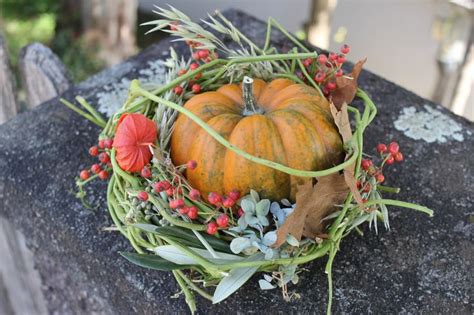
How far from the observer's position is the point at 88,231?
115 centimetres

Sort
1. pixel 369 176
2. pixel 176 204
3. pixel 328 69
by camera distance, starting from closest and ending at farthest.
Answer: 1. pixel 176 204
2. pixel 369 176
3. pixel 328 69

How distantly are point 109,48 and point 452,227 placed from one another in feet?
9.51

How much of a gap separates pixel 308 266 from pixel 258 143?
0.27 m

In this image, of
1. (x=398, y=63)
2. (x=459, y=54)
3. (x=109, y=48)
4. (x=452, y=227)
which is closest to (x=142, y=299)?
(x=452, y=227)

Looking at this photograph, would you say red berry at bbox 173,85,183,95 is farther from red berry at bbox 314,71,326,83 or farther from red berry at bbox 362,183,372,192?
red berry at bbox 362,183,372,192

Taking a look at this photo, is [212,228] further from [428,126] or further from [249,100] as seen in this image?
[428,126]

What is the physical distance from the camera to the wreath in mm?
914

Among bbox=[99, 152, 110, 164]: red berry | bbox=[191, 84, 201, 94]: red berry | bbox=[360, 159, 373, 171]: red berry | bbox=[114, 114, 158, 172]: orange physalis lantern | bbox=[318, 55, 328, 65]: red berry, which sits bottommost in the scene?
bbox=[99, 152, 110, 164]: red berry

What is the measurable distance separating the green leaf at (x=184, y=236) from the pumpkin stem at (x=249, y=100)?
236 mm

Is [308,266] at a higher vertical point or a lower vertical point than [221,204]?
lower

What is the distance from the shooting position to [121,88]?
150cm

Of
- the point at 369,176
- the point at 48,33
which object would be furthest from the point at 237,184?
the point at 48,33

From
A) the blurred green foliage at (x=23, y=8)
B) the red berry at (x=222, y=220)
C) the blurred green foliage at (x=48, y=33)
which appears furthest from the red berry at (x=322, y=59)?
the blurred green foliage at (x=23, y=8)

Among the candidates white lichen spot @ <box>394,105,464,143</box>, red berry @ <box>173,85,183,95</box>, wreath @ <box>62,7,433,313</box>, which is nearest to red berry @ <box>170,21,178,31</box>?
wreath @ <box>62,7,433,313</box>
